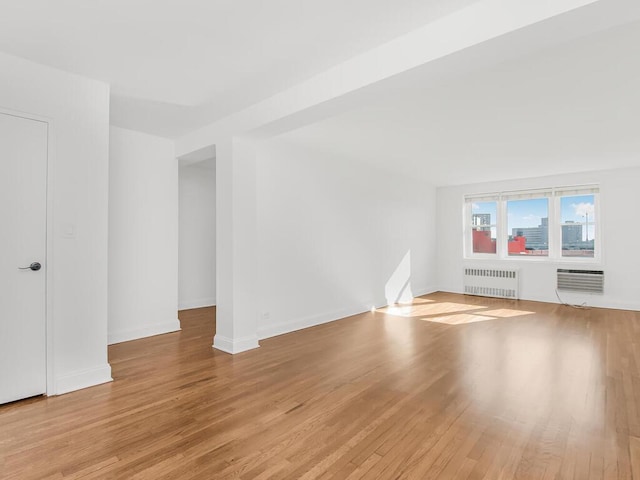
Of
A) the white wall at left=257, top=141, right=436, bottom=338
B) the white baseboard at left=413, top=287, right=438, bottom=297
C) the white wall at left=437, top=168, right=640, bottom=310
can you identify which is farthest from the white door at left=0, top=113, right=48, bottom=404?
the white wall at left=437, top=168, right=640, bottom=310

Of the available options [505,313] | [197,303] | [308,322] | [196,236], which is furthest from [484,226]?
[197,303]

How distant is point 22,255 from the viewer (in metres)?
2.74

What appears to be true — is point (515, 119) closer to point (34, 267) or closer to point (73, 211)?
point (73, 211)

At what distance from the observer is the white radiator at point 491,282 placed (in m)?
7.45

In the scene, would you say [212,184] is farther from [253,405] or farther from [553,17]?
[553,17]

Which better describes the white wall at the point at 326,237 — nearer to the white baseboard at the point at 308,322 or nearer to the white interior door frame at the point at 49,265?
the white baseboard at the point at 308,322

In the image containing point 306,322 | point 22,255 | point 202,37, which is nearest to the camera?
point 202,37

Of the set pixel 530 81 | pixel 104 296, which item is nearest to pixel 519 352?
pixel 530 81

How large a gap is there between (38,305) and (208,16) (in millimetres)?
2562

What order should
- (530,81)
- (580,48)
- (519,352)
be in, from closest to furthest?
(580,48) → (530,81) → (519,352)

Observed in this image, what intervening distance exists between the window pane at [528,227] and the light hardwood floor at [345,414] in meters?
3.38

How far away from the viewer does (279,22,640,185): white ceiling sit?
271 cm

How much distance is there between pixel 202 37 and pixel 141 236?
2.96 meters

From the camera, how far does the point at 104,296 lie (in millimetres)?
3152
